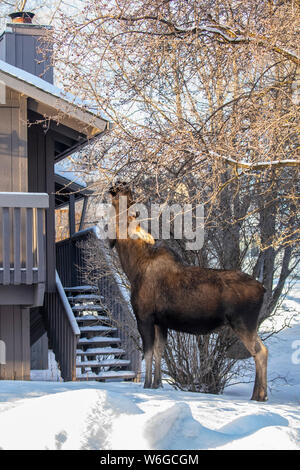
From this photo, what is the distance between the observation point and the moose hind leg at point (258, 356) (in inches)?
273

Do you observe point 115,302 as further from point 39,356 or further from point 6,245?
point 39,356

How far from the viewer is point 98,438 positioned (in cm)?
400

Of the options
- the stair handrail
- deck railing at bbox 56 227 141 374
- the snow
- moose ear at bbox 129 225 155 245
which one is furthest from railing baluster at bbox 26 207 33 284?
the snow

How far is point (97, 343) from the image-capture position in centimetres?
1212

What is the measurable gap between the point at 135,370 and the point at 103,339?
2.89 feet

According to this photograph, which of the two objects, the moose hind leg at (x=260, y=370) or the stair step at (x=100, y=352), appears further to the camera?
the stair step at (x=100, y=352)

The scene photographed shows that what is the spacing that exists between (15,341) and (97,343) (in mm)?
1962

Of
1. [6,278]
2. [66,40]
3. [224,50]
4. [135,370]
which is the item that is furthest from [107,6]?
[135,370]

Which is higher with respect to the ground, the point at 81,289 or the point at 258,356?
the point at 81,289

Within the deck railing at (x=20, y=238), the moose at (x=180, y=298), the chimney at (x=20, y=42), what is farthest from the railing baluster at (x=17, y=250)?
the chimney at (x=20, y=42)

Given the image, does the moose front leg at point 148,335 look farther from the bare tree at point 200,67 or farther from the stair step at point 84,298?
the stair step at point 84,298

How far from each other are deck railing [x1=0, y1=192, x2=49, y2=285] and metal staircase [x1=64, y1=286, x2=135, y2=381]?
2.27 m

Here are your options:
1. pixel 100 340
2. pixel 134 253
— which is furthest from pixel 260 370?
pixel 100 340

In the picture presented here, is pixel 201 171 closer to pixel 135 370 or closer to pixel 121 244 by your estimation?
pixel 121 244
